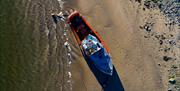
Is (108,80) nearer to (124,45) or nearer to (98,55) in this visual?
(98,55)

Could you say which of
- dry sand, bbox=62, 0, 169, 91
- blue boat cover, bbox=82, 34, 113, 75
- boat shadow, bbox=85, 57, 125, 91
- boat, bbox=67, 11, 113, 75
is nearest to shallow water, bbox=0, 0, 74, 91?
boat, bbox=67, 11, 113, 75

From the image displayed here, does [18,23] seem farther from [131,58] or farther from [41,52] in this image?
[131,58]

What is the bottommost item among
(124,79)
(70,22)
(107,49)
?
(124,79)

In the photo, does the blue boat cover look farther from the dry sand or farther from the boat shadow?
the dry sand

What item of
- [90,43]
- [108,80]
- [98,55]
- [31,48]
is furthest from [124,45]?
[31,48]

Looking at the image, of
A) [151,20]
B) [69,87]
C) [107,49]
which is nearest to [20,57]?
[69,87]

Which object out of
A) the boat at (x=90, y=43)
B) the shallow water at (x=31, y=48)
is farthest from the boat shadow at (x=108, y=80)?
the shallow water at (x=31, y=48)

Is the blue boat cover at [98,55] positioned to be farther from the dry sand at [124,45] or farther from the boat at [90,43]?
the dry sand at [124,45]
